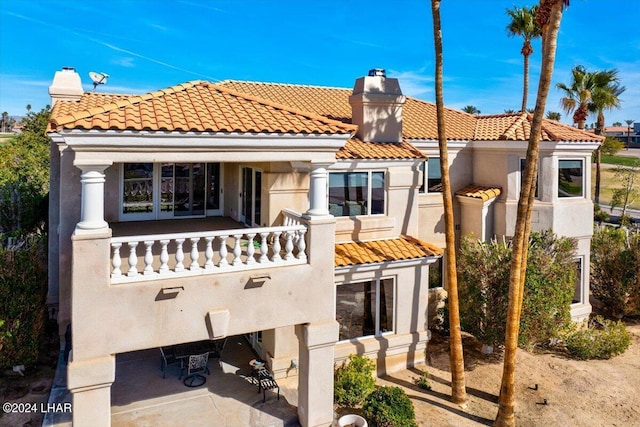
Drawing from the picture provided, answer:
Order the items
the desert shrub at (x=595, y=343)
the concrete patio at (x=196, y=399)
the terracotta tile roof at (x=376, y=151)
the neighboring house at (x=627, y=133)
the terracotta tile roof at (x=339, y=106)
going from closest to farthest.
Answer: the concrete patio at (x=196, y=399) < the terracotta tile roof at (x=376, y=151) < the desert shrub at (x=595, y=343) < the terracotta tile roof at (x=339, y=106) < the neighboring house at (x=627, y=133)

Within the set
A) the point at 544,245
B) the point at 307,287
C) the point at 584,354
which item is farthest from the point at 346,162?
the point at 584,354

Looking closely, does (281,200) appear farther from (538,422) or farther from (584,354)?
(584,354)

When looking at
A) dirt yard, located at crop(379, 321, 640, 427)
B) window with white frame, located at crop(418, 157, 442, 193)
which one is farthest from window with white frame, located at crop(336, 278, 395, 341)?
window with white frame, located at crop(418, 157, 442, 193)

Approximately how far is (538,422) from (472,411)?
76.6 inches

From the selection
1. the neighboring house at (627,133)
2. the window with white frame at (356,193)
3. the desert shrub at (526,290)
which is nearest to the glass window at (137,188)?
the window with white frame at (356,193)

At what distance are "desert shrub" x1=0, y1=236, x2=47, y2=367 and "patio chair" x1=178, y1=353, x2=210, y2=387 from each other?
16.0 feet

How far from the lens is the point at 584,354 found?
18.5 metres

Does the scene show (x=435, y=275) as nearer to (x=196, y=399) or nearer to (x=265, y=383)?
(x=265, y=383)

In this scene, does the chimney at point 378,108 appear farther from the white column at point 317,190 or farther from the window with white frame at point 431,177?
the white column at point 317,190

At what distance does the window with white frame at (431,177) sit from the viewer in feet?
68.4

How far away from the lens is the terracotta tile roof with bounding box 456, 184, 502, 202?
20203mm

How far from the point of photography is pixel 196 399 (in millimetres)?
13305

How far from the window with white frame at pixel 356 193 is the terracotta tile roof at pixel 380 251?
1273 millimetres

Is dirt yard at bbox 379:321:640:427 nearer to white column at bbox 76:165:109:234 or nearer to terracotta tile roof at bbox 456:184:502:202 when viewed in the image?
terracotta tile roof at bbox 456:184:502:202
